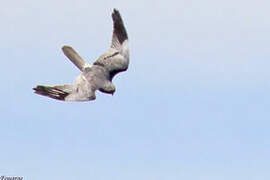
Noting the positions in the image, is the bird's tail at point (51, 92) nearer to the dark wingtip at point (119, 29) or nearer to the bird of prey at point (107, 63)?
the bird of prey at point (107, 63)

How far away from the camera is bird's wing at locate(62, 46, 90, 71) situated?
32.3m

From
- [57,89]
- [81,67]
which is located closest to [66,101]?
[57,89]

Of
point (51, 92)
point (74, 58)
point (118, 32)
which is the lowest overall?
point (51, 92)

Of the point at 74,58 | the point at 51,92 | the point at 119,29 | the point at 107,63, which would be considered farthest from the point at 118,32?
the point at 51,92

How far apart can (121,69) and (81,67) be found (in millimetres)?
1251

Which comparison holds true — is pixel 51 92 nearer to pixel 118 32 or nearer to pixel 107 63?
pixel 107 63

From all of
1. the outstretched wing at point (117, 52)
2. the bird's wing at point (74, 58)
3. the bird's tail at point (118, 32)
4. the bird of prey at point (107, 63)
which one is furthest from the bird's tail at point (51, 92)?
the bird's tail at point (118, 32)

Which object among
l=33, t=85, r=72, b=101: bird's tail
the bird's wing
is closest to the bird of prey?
the bird's wing

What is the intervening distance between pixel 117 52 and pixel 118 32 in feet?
2.07

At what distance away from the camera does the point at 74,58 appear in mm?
32469

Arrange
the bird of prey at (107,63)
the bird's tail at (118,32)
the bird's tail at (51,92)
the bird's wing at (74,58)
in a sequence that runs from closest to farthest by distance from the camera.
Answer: the bird's tail at (51,92), the bird of prey at (107,63), the bird's tail at (118,32), the bird's wing at (74,58)

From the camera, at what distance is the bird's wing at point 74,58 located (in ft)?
106

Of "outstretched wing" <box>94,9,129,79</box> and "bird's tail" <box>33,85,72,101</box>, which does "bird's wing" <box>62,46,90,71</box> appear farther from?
"bird's tail" <box>33,85,72,101</box>

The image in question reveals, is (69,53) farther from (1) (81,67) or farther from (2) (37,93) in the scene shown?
(2) (37,93)
